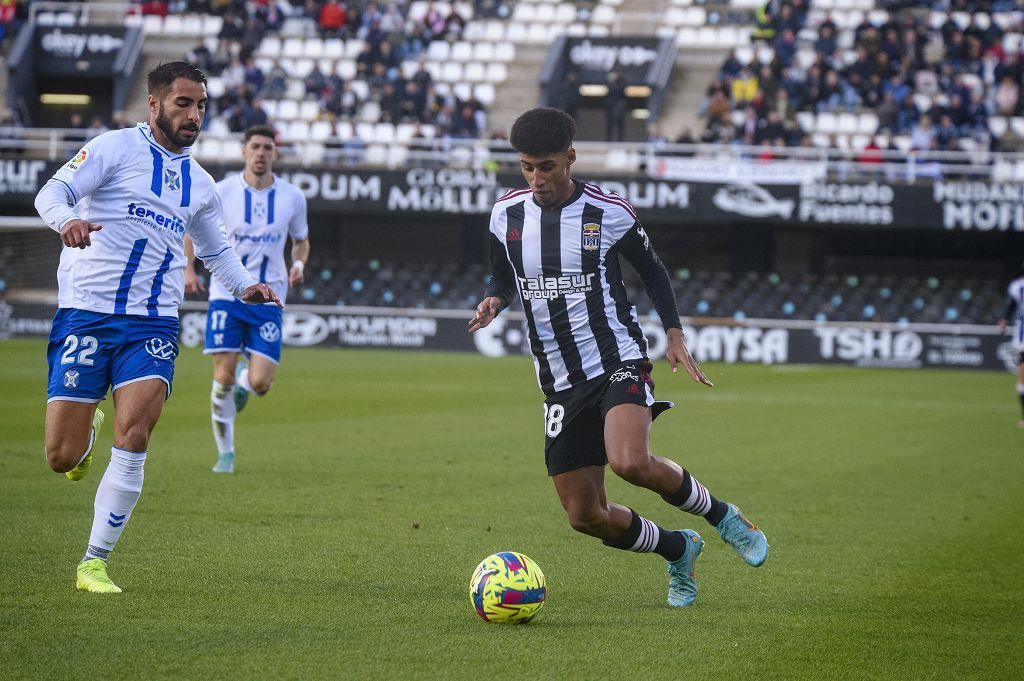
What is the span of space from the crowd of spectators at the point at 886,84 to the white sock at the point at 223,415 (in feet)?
65.3

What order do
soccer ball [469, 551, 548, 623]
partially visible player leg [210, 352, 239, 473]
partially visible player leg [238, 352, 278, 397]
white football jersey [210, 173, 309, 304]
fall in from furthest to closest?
1. white football jersey [210, 173, 309, 304]
2. partially visible player leg [238, 352, 278, 397]
3. partially visible player leg [210, 352, 239, 473]
4. soccer ball [469, 551, 548, 623]

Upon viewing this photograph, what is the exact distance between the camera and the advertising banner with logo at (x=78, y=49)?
1318 inches

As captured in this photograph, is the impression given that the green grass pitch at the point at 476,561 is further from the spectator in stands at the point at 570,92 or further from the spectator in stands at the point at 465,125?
the spectator in stands at the point at 570,92

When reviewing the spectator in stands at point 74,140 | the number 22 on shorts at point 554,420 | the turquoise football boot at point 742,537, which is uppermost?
the spectator in stands at point 74,140

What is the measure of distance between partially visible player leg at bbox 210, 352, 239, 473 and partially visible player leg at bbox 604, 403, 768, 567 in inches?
192

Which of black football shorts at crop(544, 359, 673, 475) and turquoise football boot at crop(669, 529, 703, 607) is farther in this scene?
turquoise football boot at crop(669, 529, 703, 607)

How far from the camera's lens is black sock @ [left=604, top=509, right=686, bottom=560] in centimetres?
560

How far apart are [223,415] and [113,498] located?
4075 mm

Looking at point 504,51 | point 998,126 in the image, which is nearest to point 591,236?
point 998,126

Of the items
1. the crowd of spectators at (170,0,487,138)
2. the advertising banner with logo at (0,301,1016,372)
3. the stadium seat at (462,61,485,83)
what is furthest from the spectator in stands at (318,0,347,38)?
the advertising banner with logo at (0,301,1016,372)

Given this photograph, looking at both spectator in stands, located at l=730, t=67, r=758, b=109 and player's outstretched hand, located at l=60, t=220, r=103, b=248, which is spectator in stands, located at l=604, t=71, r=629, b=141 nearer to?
spectator in stands, located at l=730, t=67, r=758, b=109

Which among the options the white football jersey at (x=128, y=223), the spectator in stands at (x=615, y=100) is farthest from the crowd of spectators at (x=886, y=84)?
the white football jersey at (x=128, y=223)

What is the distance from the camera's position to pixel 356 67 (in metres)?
31.6

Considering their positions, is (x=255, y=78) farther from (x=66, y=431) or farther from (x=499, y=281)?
(x=66, y=431)
